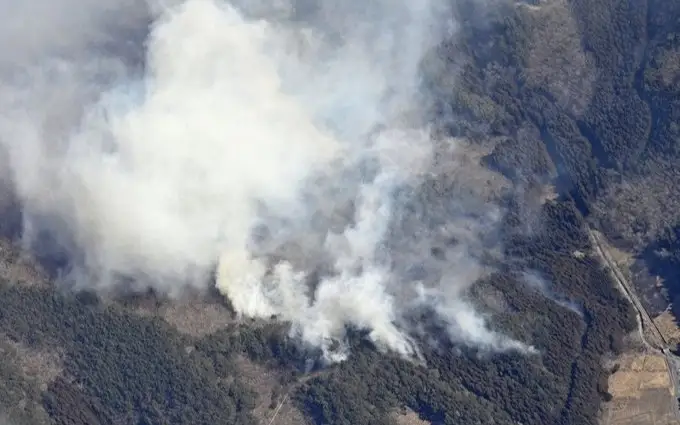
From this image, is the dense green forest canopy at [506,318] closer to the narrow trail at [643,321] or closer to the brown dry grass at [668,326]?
the narrow trail at [643,321]

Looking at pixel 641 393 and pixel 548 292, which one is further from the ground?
pixel 548 292

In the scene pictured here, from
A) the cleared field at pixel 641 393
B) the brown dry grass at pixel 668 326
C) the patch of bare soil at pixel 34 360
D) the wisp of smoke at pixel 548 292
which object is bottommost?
the patch of bare soil at pixel 34 360

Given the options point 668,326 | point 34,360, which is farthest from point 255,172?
point 668,326

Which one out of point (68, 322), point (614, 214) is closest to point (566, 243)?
point (614, 214)

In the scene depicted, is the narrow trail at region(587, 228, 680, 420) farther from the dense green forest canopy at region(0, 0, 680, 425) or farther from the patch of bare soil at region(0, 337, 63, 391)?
the patch of bare soil at region(0, 337, 63, 391)

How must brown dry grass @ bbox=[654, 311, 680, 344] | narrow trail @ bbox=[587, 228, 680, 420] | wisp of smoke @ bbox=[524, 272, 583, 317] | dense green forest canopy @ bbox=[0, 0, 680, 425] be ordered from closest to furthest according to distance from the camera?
dense green forest canopy @ bbox=[0, 0, 680, 425], narrow trail @ bbox=[587, 228, 680, 420], brown dry grass @ bbox=[654, 311, 680, 344], wisp of smoke @ bbox=[524, 272, 583, 317]

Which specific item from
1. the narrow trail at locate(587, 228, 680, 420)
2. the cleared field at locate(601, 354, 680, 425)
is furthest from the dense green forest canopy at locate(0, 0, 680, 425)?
the cleared field at locate(601, 354, 680, 425)

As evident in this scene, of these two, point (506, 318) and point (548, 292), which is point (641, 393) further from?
point (506, 318)

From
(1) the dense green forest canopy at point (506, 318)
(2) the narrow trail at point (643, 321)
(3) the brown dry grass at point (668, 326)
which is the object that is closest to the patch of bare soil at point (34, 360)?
(1) the dense green forest canopy at point (506, 318)

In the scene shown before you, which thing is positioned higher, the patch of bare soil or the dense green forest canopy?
the dense green forest canopy
